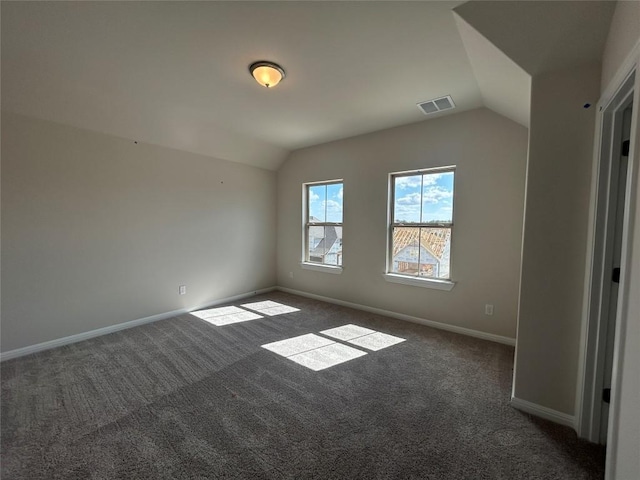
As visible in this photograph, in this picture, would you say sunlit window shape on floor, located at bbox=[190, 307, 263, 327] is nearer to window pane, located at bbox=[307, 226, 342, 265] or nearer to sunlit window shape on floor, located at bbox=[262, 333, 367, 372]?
sunlit window shape on floor, located at bbox=[262, 333, 367, 372]

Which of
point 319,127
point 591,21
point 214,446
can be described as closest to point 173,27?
point 319,127

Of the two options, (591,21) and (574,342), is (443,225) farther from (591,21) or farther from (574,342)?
(591,21)

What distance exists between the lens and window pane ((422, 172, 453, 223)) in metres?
3.32

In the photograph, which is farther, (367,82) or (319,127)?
(319,127)

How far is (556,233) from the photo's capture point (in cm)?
178

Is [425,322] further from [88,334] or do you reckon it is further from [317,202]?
[88,334]

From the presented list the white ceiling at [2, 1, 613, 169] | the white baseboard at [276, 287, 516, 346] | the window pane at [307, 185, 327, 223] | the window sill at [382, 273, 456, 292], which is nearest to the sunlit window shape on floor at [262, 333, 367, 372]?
the white baseboard at [276, 287, 516, 346]

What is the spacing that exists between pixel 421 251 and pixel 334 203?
162 cm

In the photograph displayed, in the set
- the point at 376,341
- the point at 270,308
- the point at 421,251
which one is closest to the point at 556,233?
the point at 421,251

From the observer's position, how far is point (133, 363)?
8.24ft

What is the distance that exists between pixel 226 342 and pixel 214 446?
1442 millimetres

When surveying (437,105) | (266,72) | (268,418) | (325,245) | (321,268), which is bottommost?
(268,418)

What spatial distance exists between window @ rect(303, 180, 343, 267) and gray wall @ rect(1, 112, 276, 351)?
119 cm

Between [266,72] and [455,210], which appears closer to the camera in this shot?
[266,72]
